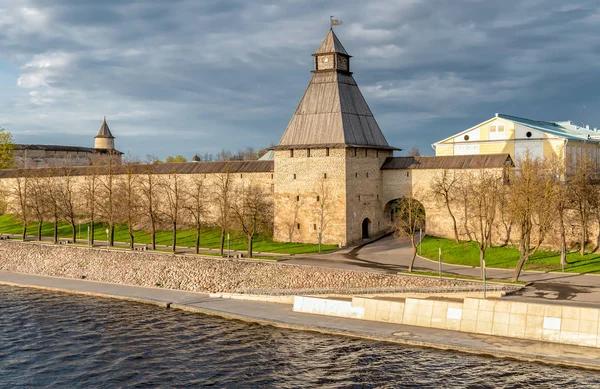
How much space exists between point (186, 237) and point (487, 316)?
31117 mm

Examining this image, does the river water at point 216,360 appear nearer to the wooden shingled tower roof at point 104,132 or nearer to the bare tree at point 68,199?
the bare tree at point 68,199

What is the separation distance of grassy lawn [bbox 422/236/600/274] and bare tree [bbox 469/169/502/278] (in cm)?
74

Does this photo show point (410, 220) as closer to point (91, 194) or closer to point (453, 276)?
point (453, 276)

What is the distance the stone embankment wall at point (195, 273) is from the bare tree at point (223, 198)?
16.0 ft

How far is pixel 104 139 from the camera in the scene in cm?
11231

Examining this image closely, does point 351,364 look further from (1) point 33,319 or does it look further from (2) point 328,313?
(1) point 33,319

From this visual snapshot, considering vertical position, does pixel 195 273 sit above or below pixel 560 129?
below

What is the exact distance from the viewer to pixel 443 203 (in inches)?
1827

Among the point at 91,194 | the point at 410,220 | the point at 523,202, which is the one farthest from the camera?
the point at 91,194

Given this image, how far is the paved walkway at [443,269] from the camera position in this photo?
29844mm

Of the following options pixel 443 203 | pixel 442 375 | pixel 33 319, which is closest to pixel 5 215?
Answer: pixel 33 319

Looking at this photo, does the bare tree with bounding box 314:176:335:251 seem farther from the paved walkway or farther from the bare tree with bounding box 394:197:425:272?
the bare tree with bounding box 394:197:425:272

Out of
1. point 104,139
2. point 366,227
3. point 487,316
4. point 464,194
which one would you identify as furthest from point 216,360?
point 104,139

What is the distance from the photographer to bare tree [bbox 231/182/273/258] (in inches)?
1738
